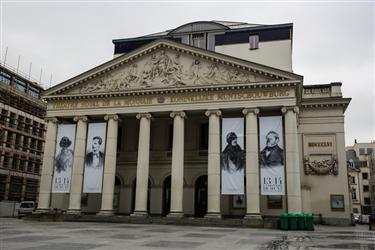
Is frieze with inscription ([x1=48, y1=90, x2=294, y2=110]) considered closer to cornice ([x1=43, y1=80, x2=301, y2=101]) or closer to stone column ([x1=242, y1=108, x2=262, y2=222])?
cornice ([x1=43, y1=80, x2=301, y2=101])

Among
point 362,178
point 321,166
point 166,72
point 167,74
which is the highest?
point 166,72

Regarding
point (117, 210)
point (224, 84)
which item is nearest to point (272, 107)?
point (224, 84)

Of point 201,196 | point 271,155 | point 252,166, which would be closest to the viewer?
point 271,155

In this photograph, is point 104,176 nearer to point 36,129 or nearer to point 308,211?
point 308,211

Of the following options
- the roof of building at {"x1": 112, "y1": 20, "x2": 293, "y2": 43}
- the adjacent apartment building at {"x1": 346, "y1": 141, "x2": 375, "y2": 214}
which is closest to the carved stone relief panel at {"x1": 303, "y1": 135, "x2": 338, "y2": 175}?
the roof of building at {"x1": 112, "y1": 20, "x2": 293, "y2": 43}

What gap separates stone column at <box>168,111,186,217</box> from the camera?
3003 cm

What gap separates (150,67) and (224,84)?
23.1ft

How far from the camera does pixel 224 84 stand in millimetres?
30734

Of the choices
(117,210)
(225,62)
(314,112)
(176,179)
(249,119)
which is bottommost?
(117,210)

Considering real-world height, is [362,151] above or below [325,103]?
above

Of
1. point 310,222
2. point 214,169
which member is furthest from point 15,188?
point 310,222

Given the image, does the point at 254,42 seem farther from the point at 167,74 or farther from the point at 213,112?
the point at 213,112

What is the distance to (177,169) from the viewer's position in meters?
30.9

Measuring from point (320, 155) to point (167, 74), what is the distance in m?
16.2
